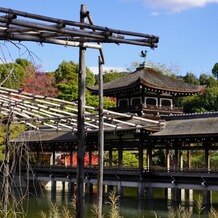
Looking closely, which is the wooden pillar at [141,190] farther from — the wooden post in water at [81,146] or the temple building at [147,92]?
the wooden post in water at [81,146]

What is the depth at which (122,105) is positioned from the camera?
104 ft

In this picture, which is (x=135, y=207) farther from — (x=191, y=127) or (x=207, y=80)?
(x=207, y=80)

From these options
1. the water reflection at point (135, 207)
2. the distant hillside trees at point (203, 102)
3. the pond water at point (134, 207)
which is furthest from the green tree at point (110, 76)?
the water reflection at point (135, 207)

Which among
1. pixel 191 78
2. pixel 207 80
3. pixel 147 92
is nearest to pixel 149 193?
pixel 147 92

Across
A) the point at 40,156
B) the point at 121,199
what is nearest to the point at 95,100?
the point at 40,156

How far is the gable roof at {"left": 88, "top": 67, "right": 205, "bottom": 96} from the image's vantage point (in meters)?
29.5

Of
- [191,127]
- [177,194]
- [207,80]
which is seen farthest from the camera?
[207,80]

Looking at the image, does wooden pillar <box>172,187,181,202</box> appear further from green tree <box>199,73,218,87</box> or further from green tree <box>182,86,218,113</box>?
green tree <box>199,73,218,87</box>

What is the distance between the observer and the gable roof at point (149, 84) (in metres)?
29.5

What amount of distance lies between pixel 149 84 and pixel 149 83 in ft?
0.26

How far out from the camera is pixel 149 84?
2922cm

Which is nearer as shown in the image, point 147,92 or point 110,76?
point 147,92

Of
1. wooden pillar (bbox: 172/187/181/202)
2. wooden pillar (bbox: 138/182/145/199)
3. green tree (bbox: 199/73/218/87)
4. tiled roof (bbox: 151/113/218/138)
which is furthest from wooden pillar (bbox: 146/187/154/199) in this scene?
green tree (bbox: 199/73/218/87)

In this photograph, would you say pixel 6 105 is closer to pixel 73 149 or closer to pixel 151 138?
pixel 151 138
